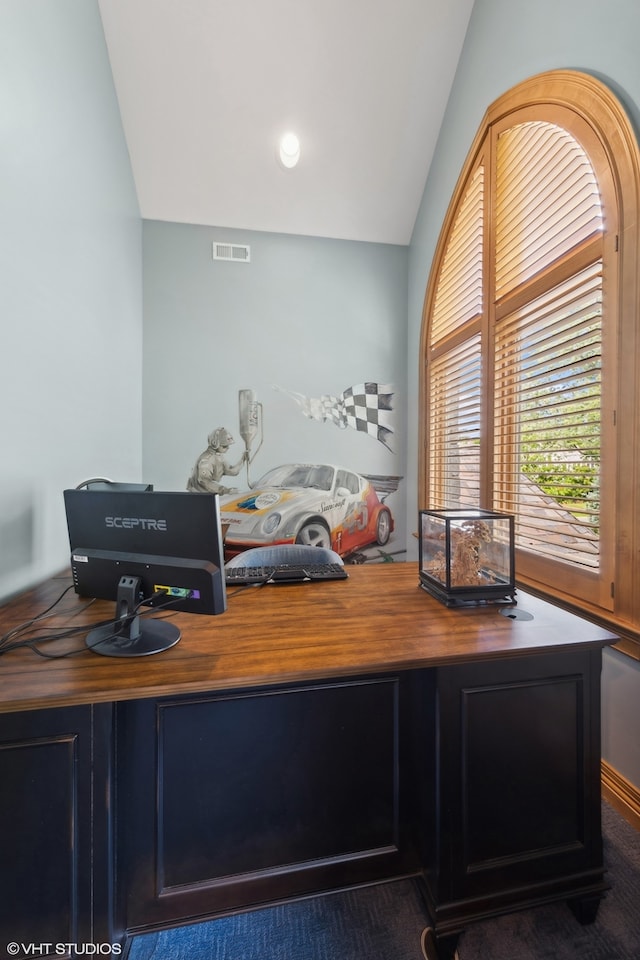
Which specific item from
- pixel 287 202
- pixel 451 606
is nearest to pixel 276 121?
pixel 287 202

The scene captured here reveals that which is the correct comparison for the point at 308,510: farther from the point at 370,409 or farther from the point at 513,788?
the point at 513,788

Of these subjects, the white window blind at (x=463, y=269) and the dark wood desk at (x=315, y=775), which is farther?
the white window blind at (x=463, y=269)

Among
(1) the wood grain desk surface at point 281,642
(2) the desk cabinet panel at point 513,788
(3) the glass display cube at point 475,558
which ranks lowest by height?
(2) the desk cabinet panel at point 513,788

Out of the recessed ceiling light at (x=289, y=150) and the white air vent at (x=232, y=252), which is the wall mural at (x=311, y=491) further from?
the recessed ceiling light at (x=289, y=150)

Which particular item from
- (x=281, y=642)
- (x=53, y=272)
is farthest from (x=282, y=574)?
(x=53, y=272)

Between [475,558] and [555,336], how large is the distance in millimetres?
1247

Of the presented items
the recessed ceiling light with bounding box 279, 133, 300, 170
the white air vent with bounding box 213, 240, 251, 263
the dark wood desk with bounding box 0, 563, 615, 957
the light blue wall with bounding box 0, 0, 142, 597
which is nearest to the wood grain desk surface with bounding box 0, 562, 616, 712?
the dark wood desk with bounding box 0, 563, 615, 957

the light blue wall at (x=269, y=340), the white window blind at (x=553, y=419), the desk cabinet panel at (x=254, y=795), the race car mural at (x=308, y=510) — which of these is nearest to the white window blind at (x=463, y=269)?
the white window blind at (x=553, y=419)

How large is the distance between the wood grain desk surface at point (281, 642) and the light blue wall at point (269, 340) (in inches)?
81.7

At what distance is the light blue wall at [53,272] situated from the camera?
1.53 metres

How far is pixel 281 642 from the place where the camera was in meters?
1.12

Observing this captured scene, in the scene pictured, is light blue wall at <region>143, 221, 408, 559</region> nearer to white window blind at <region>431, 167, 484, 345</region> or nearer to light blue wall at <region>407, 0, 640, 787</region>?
light blue wall at <region>407, 0, 640, 787</region>

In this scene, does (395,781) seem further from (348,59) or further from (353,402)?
(348,59)

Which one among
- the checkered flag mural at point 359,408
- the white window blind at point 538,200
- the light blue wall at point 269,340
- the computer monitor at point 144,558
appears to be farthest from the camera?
the checkered flag mural at point 359,408
